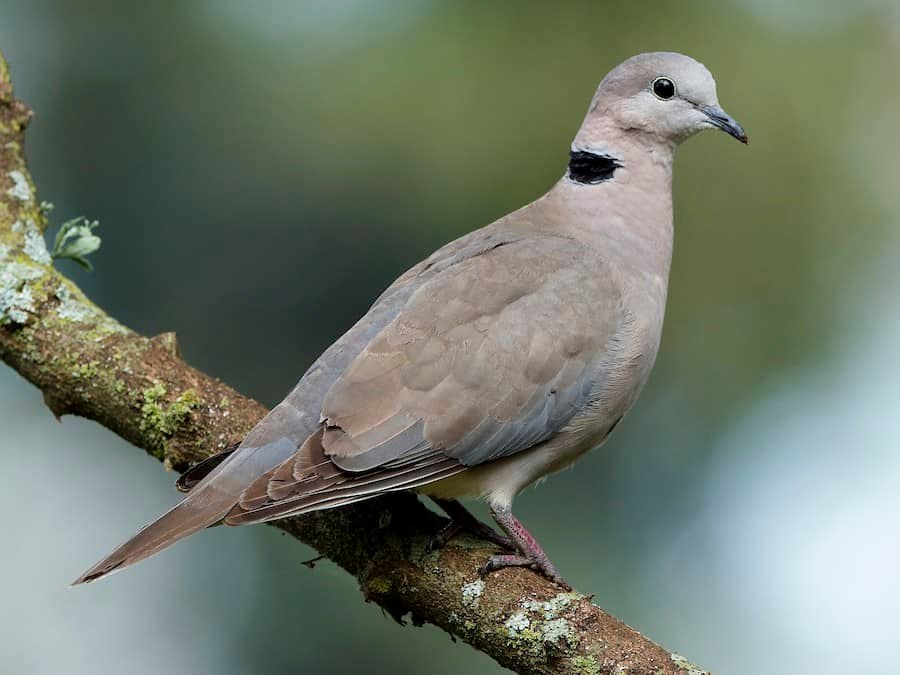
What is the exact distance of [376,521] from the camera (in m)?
3.02

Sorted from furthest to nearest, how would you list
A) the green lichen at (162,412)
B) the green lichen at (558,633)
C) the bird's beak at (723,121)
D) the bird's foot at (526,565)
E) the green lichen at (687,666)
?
the bird's beak at (723,121) → the green lichen at (162,412) → the bird's foot at (526,565) → the green lichen at (558,633) → the green lichen at (687,666)

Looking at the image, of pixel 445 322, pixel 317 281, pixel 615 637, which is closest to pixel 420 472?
pixel 445 322

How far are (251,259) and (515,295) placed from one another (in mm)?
3012

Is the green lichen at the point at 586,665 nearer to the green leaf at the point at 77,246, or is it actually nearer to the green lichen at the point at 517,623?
the green lichen at the point at 517,623

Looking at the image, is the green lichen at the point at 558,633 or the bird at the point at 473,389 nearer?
the green lichen at the point at 558,633

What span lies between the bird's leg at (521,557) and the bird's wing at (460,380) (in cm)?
17

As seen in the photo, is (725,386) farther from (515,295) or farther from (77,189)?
(77,189)

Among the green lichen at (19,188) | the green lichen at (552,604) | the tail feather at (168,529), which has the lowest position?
the green lichen at (552,604)

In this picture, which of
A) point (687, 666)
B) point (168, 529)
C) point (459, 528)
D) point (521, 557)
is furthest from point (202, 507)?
point (687, 666)

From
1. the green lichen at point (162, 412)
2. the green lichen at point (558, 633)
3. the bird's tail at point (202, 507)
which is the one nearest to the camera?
the green lichen at point (558, 633)

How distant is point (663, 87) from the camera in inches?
143

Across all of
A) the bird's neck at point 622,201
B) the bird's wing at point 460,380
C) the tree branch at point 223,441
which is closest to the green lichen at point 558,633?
the tree branch at point 223,441

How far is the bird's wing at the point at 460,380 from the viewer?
9.37 feet

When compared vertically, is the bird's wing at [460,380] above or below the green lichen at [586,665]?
above
